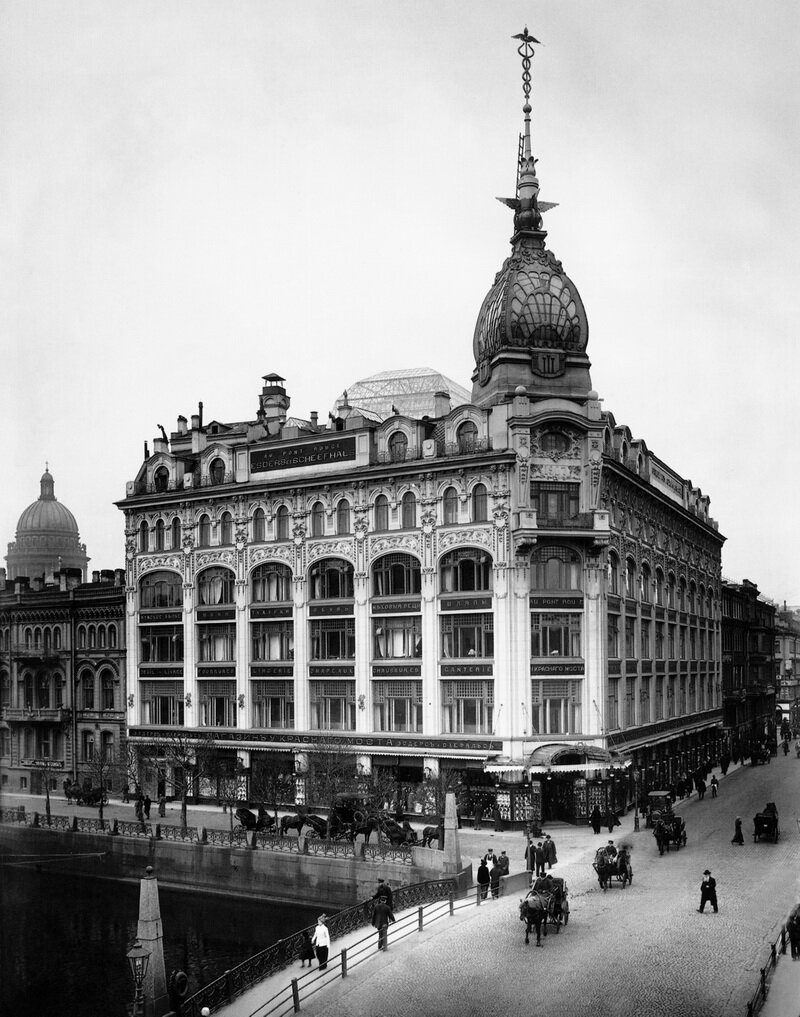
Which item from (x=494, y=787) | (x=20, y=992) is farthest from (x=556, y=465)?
(x=20, y=992)

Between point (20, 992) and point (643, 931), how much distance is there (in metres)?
21.7

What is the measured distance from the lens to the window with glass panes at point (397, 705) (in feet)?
224

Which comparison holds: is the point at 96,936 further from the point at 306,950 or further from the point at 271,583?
the point at 271,583

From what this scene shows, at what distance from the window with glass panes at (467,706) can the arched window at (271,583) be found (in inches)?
495

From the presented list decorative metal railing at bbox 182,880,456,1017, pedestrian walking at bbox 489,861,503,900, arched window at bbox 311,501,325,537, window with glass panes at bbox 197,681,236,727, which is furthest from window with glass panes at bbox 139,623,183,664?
decorative metal railing at bbox 182,880,456,1017

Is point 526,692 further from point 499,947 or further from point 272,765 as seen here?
point 499,947

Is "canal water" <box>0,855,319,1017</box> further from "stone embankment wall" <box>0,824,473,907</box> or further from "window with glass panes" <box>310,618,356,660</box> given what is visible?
"window with glass panes" <box>310,618,356,660</box>

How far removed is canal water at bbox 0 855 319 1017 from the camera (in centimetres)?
4391

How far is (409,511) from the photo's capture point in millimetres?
69312

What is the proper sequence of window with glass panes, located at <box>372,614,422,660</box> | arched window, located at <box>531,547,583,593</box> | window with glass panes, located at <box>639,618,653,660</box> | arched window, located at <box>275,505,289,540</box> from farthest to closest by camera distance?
window with glass panes, located at <box>639,618,653,660</box>
arched window, located at <box>275,505,289,540</box>
window with glass panes, located at <box>372,614,422,660</box>
arched window, located at <box>531,547,583,593</box>

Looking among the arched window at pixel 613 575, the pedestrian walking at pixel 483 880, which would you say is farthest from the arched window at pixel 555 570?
the pedestrian walking at pixel 483 880

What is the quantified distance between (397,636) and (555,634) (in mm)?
8982

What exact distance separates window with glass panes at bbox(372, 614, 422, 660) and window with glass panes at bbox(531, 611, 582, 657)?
21.8ft

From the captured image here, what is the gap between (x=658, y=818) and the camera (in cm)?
5591
